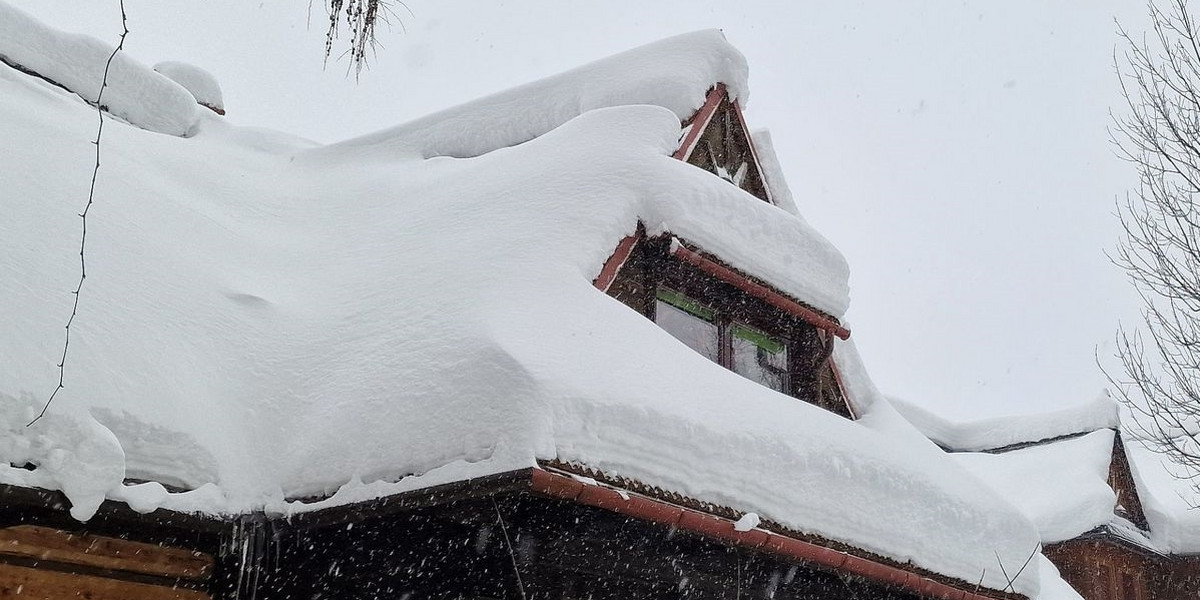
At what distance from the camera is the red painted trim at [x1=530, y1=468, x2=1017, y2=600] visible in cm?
405

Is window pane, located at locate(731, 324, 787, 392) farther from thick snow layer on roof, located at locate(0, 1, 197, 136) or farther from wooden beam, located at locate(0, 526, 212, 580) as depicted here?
thick snow layer on roof, located at locate(0, 1, 197, 136)

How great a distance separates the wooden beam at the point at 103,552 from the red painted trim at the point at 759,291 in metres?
3.11

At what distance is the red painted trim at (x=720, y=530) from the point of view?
4047mm

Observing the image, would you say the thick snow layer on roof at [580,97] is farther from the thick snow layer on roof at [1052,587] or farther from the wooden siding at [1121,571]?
the wooden siding at [1121,571]

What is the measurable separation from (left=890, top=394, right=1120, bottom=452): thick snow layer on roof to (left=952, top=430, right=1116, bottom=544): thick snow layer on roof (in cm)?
24

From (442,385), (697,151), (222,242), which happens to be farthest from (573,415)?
(697,151)

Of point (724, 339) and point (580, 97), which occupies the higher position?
point (580, 97)

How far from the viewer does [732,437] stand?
498cm

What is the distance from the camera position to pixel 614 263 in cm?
574

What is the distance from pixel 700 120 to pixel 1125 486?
10278 mm

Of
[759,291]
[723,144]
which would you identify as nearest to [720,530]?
[759,291]

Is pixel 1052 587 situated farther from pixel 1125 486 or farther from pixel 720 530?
pixel 720 530

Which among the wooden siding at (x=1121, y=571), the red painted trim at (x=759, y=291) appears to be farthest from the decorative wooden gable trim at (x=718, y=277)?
the wooden siding at (x=1121, y=571)

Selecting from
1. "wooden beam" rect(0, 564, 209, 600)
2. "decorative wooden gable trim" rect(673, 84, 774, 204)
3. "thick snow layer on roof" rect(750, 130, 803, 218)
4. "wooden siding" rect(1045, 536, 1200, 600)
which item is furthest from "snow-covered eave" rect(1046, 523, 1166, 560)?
"wooden beam" rect(0, 564, 209, 600)
